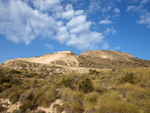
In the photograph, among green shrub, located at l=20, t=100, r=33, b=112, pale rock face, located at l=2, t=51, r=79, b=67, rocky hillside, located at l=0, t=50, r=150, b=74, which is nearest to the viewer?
green shrub, located at l=20, t=100, r=33, b=112

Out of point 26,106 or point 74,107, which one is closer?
point 74,107

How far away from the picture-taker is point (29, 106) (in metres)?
5.87

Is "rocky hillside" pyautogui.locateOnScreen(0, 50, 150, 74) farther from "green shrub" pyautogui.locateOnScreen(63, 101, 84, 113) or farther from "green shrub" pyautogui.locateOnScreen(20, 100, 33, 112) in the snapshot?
"green shrub" pyautogui.locateOnScreen(63, 101, 84, 113)

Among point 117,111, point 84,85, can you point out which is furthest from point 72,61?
point 117,111

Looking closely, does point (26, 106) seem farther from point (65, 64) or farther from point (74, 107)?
point (65, 64)

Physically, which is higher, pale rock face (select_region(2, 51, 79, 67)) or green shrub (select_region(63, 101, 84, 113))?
pale rock face (select_region(2, 51, 79, 67))

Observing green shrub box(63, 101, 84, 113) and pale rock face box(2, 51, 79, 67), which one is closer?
green shrub box(63, 101, 84, 113)

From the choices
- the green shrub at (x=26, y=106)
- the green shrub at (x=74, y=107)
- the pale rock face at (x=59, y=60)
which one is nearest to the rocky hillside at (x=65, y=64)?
the pale rock face at (x=59, y=60)

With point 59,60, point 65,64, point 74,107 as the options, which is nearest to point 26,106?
point 74,107

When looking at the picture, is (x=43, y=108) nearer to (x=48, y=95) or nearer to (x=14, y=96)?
(x=48, y=95)

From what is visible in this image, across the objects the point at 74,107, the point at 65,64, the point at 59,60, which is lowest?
the point at 74,107

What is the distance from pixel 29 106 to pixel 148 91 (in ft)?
24.4

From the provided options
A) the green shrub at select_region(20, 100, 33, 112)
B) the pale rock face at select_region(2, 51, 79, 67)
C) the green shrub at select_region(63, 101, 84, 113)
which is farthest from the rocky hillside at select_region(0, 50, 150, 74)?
the green shrub at select_region(63, 101, 84, 113)

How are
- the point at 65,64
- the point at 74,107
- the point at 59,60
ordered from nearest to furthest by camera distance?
the point at 74,107, the point at 65,64, the point at 59,60
